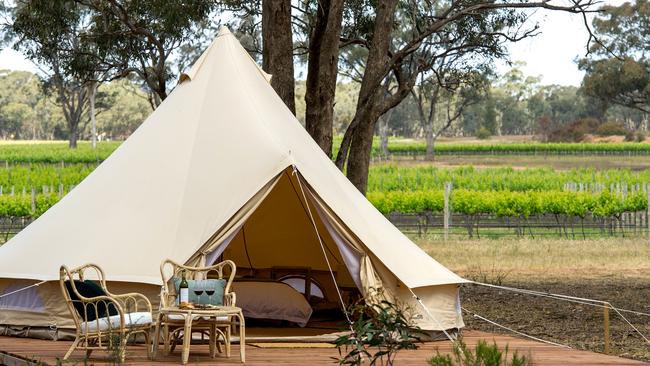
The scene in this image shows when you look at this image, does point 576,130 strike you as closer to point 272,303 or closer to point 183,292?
point 272,303

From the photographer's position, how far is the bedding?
9.79 metres

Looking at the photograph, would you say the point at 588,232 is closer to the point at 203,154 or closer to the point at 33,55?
the point at 33,55

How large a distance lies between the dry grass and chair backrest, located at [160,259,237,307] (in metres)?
8.23

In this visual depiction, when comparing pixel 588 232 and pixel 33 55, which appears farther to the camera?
pixel 588 232

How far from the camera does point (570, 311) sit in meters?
12.8

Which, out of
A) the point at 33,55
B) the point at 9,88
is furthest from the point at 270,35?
the point at 9,88

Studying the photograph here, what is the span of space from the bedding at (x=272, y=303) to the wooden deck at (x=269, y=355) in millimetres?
1427

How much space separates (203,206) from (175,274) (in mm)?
843

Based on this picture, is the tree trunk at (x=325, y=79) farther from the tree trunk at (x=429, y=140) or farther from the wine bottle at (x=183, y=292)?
the tree trunk at (x=429, y=140)

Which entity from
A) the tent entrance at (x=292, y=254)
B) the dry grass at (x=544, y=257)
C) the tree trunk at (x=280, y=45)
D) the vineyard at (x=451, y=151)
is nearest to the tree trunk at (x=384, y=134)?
the vineyard at (x=451, y=151)

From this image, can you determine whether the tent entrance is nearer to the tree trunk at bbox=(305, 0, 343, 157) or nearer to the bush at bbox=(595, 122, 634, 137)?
the tree trunk at bbox=(305, 0, 343, 157)

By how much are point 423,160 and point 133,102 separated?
2904 centimetres

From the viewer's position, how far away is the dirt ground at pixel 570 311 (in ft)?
33.8

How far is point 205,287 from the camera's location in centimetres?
786
